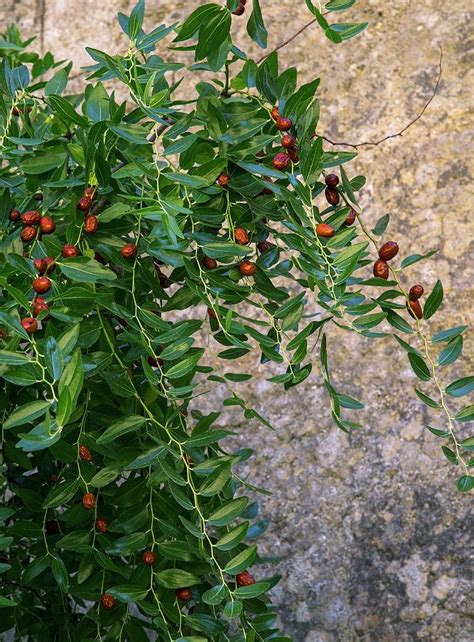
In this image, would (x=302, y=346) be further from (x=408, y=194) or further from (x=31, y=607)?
(x=408, y=194)

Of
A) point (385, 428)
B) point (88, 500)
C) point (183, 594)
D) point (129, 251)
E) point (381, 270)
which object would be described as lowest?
point (385, 428)

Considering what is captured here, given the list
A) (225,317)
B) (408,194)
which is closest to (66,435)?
(225,317)

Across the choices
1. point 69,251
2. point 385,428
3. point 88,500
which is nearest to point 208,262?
point 69,251

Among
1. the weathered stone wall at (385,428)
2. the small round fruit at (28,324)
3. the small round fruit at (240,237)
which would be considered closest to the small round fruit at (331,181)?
the small round fruit at (240,237)

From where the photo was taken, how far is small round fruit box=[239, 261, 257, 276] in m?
0.97

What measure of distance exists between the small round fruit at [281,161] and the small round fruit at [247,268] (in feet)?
0.32

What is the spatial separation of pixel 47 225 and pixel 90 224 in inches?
1.8

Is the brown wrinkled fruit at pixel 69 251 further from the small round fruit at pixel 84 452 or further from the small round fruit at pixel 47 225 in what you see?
the small round fruit at pixel 84 452

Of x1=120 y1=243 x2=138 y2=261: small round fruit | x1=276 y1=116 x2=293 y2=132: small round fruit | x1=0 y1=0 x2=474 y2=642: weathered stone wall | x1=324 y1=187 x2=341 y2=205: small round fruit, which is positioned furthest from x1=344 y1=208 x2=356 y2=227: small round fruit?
x1=0 y1=0 x2=474 y2=642: weathered stone wall

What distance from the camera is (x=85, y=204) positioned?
0.95 metres

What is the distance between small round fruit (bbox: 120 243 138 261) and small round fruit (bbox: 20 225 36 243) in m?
0.09

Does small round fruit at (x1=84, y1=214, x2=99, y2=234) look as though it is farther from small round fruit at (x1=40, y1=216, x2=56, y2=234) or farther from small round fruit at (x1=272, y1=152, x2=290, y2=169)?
small round fruit at (x1=272, y1=152, x2=290, y2=169)

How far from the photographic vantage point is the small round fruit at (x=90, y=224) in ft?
3.12

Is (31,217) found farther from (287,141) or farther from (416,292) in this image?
(416,292)
